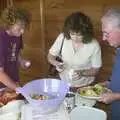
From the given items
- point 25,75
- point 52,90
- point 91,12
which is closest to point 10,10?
point 52,90

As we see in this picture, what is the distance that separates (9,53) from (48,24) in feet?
3.33

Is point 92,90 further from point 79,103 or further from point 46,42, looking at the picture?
point 46,42

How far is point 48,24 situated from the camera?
3.02 metres

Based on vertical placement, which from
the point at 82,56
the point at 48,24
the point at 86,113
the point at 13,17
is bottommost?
the point at 86,113

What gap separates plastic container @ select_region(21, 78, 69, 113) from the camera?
1.49 m

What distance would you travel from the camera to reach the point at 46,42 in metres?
3.09

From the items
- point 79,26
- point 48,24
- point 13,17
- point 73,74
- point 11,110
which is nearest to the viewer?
point 11,110

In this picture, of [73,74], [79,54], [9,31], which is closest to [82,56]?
[79,54]

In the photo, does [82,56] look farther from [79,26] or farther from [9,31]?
[9,31]

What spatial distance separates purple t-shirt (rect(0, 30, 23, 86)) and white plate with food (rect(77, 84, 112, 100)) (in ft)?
1.63

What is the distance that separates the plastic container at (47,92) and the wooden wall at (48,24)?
118cm

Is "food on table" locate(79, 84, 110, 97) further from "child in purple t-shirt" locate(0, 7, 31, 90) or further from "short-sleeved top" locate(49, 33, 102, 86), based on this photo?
"short-sleeved top" locate(49, 33, 102, 86)

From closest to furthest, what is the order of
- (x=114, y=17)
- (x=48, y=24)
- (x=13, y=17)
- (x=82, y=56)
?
(x=114, y=17)
(x=13, y=17)
(x=82, y=56)
(x=48, y=24)

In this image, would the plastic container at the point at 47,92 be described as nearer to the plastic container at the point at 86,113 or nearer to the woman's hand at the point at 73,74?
the plastic container at the point at 86,113
